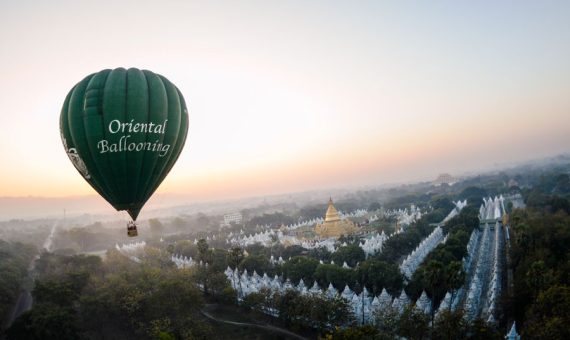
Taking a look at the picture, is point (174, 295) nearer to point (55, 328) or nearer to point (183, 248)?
point (55, 328)

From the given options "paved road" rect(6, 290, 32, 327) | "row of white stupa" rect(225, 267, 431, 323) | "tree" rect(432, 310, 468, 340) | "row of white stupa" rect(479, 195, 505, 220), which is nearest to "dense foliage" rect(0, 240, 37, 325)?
"paved road" rect(6, 290, 32, 327)

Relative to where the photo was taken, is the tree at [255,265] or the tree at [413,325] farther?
the tree at [255,265]

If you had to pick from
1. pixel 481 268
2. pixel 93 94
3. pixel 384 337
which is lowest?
pixel 481 268

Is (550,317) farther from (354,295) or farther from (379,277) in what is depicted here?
(379,277)

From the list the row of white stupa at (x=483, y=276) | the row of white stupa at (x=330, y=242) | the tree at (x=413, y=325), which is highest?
the tree at (x=413, y=325)

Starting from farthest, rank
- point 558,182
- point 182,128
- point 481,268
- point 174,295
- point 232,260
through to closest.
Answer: point 558,182 < point 481,268 < point 232,260 < point 174,295 < point 182,128

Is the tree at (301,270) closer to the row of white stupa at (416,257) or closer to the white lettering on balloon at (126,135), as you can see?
the row of white stupa at (416,257)

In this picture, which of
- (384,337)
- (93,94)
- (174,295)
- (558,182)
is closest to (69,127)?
(93,94)

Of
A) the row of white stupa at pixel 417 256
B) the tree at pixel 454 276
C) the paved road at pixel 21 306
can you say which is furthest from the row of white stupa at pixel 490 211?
the paved road at pixel 21 306
